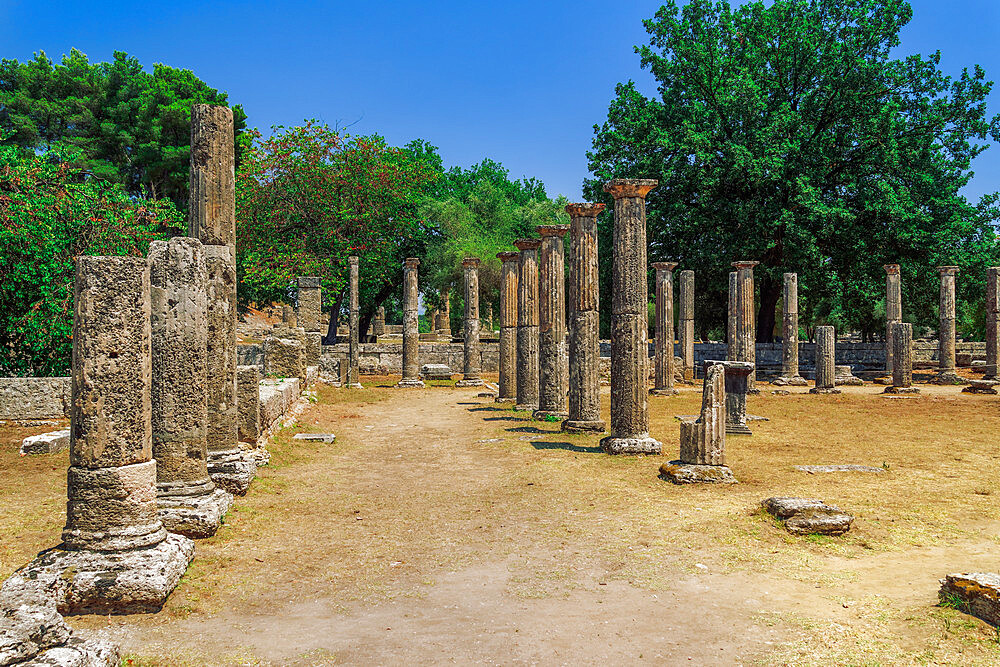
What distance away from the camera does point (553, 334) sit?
15.3m

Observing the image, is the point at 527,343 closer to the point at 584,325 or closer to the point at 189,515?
the point at 584,325

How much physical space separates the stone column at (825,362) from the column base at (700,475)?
53.8 ft

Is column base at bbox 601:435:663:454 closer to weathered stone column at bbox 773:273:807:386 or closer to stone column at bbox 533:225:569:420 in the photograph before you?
stone column at bbox 533:225:569:420

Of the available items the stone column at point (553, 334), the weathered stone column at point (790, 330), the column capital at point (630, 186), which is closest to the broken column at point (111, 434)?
the column capital at point (630, 186)

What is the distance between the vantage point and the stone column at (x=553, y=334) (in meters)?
15.3

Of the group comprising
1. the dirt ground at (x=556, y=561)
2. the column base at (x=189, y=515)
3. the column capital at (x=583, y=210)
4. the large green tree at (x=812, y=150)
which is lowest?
the dirt ground at (x=556, y=561)

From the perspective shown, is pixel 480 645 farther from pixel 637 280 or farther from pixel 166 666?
pixel 637 280

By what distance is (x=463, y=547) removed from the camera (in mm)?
6730

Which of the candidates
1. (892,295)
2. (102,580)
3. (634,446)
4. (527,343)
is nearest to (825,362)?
(892,295)

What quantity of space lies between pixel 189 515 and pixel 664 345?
18.8m

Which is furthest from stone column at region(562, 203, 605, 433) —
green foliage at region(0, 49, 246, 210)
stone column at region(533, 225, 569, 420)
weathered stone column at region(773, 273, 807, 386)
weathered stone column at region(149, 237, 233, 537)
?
green foliage at region(0, 49, 246, 210)

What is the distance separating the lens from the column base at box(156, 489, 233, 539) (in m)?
6.71

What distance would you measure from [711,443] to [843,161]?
1039 inches

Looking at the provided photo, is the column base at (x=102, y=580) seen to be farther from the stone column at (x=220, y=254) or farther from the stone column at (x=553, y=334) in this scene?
the stone column at (x=553, y=334)
